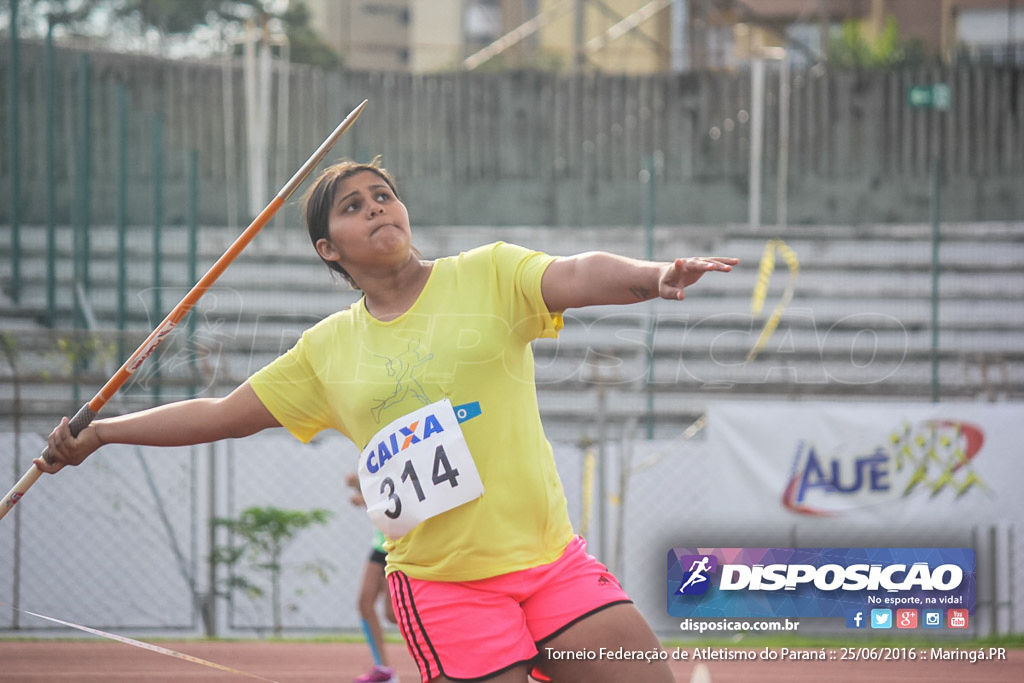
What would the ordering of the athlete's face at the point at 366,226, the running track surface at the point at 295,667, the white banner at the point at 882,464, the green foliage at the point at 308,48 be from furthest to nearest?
the green foliage at the point at 308,48 → the white banner at the point at 882,464 → the running track surface at the point at 295,667 → the athlete's face at the point at 366,226

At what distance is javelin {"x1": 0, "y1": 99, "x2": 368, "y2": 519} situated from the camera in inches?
123

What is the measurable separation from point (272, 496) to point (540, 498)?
4641mm

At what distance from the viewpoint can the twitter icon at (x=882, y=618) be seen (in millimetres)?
4180

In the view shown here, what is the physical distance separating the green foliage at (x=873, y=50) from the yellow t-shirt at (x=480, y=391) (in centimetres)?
1215

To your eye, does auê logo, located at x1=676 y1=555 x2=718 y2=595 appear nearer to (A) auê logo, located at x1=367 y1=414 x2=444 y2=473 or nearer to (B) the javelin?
(A) auê logo, located at x1=367 y1=414 x2=444 y2=473

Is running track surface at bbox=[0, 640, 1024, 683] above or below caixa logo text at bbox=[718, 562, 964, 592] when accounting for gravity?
below

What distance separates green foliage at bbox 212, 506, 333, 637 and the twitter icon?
3.65m

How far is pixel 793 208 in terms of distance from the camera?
1293 cm

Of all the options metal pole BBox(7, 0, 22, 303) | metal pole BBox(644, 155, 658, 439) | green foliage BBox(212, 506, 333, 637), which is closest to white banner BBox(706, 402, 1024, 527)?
metal pole BBox(644, 155, 658, 439)

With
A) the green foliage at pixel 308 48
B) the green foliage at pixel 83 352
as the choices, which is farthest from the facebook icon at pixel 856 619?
the green foliage at pixel 308 48

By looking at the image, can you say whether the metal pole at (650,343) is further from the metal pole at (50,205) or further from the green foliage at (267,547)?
the metal pole at (50,205)

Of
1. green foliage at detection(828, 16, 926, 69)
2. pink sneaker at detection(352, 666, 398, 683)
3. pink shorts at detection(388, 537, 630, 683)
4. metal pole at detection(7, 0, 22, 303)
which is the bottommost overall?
pink sneaker at detection(352, 666, 398, 683)

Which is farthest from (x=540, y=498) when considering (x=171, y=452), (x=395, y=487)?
(x=171, y=452)

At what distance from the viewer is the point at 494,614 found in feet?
8.60
